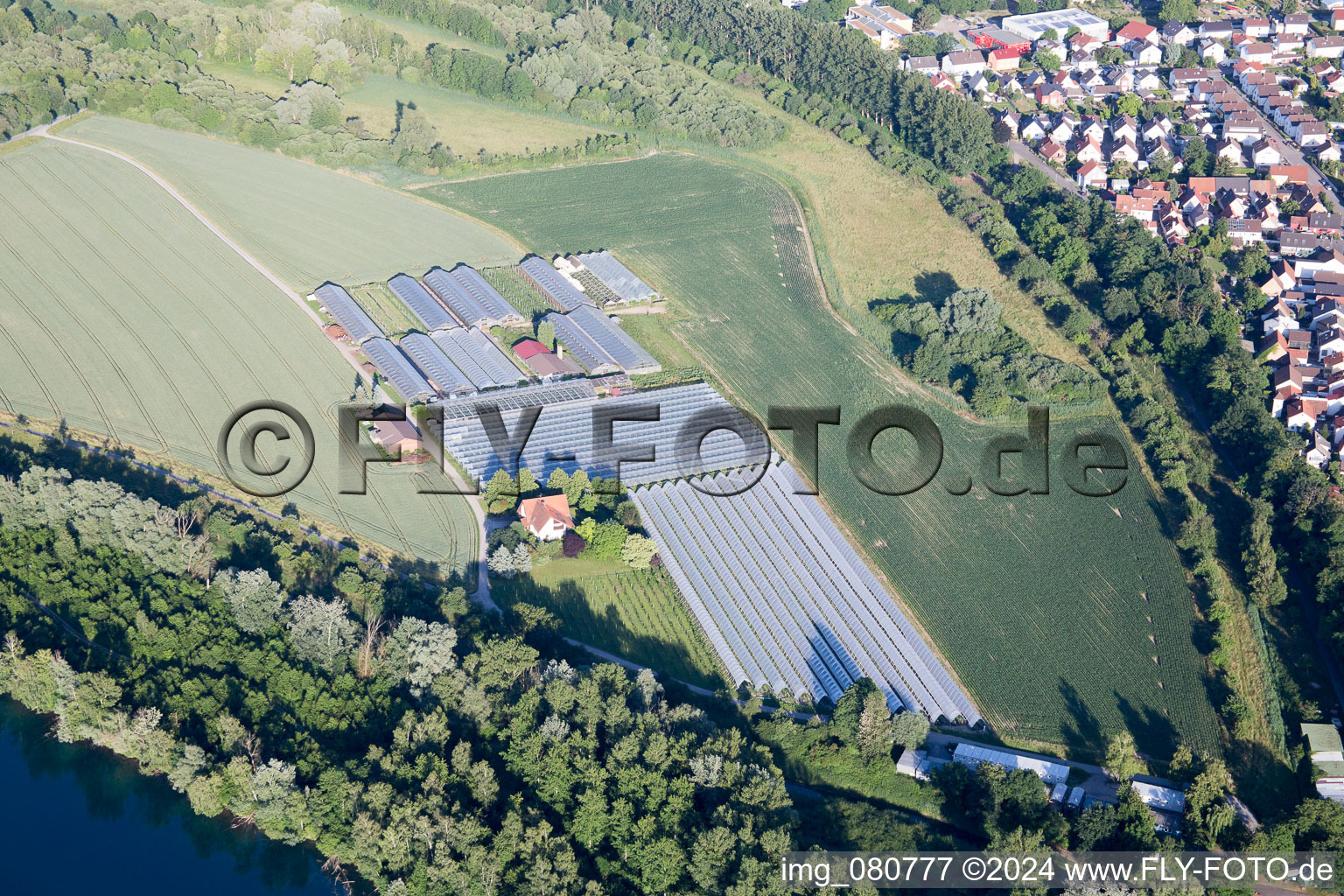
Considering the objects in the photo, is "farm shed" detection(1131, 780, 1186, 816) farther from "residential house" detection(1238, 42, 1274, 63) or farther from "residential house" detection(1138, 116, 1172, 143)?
"residential house" detection(1238, 42, 1274, 63)

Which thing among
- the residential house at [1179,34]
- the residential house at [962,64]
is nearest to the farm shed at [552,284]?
the residential house at [962,64]

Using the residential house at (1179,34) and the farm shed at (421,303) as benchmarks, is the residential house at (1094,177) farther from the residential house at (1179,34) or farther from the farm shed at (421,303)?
the farm shed at (421,303)

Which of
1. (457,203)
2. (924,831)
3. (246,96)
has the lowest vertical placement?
(924,831)

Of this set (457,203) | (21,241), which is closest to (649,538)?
(457,203)

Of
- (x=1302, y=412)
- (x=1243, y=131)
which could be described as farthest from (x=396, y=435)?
(x=1243, y=131)

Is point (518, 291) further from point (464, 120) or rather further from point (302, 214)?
point (464, 120)

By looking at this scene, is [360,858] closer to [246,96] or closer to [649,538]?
[649,538]
